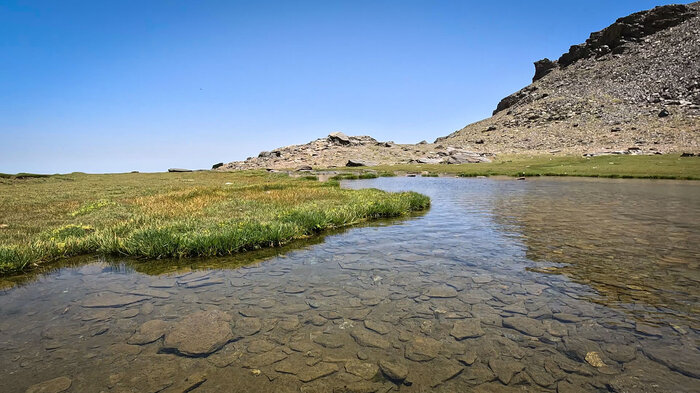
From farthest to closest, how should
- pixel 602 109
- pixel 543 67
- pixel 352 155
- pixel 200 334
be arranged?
pixel 543 67
pixel 352 155
pixel 602 109
pixel 200 334

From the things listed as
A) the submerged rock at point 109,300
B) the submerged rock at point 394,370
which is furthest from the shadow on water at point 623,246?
the submerged rock at point 109,300

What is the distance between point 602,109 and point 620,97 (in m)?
10.7

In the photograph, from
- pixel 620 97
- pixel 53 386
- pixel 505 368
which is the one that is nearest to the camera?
pixel 53 386

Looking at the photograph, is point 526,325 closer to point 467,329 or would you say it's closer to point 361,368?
point 467,329

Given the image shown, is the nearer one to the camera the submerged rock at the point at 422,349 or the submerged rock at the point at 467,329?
the submerged rock at the point at 422,349

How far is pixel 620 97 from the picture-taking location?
109m

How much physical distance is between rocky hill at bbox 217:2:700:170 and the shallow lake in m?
79.7

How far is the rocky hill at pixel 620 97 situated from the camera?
82312 millimetres

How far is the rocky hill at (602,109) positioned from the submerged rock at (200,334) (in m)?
84.3

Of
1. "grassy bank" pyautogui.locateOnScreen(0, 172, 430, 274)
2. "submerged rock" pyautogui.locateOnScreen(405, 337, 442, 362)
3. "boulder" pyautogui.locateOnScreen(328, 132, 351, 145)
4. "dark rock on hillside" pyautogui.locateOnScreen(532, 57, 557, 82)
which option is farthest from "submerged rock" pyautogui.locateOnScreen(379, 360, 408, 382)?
"dark rock on hillside" pyautogui.locateOnScreen(532, 57, 557, 82)

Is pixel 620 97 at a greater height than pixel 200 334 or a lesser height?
greater

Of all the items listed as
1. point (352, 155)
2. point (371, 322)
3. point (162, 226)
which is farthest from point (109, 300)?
point (352, 155)

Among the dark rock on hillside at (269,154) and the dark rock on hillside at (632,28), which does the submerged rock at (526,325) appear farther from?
the dark rock on hillside at (632,28)

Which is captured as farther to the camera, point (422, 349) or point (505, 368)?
point (422, 349)
